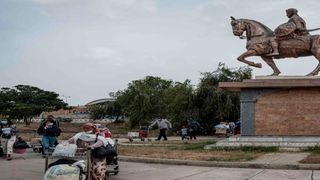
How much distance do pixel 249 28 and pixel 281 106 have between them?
3791mm

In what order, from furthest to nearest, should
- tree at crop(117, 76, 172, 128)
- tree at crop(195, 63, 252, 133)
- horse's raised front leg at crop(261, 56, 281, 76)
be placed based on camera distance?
tree at crop(117, 76, 172, 128) < tree at crop(195, 63, 252, 133) < horse's raised front leg at crop(261, 56, 281, 76)

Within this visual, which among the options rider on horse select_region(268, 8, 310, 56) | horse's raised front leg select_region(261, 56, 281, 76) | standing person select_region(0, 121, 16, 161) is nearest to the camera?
standing person select_region(0, 121, 16, 161)

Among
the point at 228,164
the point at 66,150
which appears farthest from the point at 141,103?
the point at 66,150

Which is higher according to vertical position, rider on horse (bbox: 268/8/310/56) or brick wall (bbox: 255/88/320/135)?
rider on horse (bbox: 268/8/310/56)

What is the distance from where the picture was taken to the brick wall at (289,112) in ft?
68.1

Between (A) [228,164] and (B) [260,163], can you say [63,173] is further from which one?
(B) [260,163]

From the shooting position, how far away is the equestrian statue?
21.4 meters

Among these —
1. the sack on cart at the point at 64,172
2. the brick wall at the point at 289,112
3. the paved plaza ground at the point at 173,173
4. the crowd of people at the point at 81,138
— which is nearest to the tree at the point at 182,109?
the crowd of people at the point at 81,138

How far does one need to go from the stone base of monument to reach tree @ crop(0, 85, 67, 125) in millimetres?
58451

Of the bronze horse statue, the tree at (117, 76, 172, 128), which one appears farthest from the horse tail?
the tree at (117, 76, 172, 128)

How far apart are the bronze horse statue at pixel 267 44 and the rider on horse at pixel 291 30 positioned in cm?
12

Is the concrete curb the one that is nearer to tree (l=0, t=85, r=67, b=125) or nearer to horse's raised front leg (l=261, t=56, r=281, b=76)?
horse's raised front leg (l=261, t=56, r=281, b=76)

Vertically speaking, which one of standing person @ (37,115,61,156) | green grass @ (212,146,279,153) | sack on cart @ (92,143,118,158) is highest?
standing person @ (37,115,61,156)

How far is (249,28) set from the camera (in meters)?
22.4
